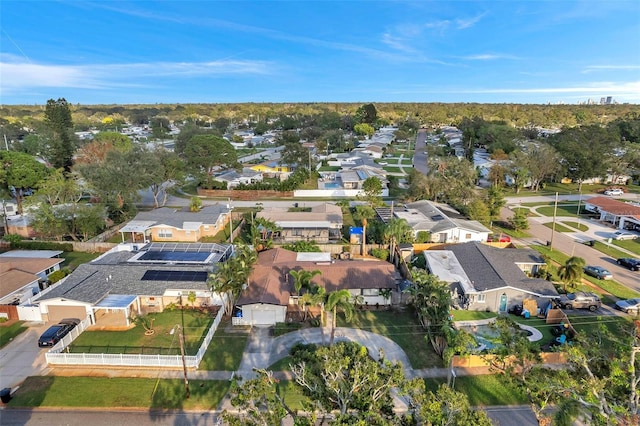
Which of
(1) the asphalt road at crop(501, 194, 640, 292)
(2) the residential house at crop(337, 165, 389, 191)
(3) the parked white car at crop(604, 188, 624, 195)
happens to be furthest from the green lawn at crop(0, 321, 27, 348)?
(3) the parked white car at crop(604, 188, 624, 195)

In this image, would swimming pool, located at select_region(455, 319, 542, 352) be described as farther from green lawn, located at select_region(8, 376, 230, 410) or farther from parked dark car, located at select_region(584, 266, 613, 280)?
green lawn, located at select_region(8, 376, 230, 410)

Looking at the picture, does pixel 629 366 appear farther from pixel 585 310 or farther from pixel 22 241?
pixel 22 241

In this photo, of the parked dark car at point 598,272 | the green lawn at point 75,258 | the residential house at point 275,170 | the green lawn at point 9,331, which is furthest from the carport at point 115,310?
the residential house at point 275,170

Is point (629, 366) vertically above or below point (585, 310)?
above

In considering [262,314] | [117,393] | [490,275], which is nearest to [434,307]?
[490,275]

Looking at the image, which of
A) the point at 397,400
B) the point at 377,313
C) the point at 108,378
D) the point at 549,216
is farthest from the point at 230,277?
the point at 549,216

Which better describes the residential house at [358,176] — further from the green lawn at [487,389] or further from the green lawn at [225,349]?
the green lawn at [487,389]
